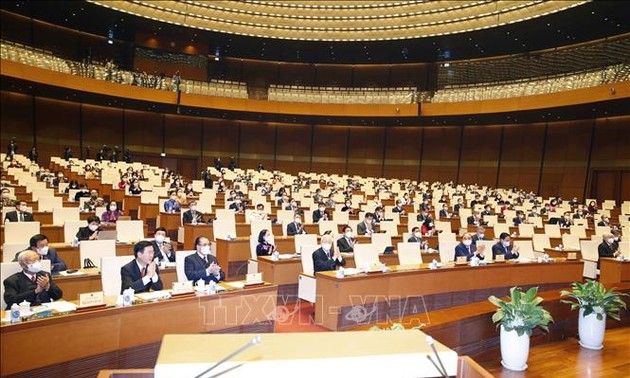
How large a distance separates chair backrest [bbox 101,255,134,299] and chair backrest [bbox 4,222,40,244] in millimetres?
2508

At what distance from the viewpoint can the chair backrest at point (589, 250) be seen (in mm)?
10305

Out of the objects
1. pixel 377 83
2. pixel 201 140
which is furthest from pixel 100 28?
pixel 377 83

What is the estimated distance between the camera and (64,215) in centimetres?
888

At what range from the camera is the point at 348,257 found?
26.8 ft

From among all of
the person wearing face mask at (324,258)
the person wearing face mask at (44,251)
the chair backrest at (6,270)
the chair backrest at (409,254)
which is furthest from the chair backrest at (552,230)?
the chair backrest at (6,270)

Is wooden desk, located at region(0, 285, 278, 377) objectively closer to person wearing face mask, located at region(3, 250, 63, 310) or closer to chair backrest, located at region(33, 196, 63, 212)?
person wearing face mask, located at region(3, 250, 63, 310)

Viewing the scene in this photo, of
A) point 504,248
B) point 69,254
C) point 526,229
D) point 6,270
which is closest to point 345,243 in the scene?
point 504,248

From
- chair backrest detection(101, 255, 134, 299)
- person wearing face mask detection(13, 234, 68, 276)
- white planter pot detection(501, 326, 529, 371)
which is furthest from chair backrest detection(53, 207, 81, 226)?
white planter pot detection(501, 326, 529, 371)

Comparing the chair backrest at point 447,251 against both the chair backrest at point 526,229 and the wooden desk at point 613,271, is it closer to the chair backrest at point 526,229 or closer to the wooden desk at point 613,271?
the wooden desk at point 613,271

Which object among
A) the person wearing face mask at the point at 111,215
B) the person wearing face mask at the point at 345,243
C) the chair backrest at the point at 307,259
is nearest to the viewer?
the chair backrest at the point at 307,259

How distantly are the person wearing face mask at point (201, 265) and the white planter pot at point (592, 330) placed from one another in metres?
4.55

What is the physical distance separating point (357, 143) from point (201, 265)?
24049mm

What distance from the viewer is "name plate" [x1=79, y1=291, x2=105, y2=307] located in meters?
4.20

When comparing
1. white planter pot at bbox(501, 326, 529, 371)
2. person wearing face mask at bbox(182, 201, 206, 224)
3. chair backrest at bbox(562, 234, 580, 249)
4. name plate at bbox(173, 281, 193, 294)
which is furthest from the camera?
chair backrest at bbox(562, 234, 580, 249)
